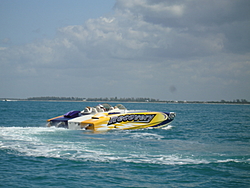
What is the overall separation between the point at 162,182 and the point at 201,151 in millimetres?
5821

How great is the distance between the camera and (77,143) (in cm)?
1564

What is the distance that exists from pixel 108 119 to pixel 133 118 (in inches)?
89.8

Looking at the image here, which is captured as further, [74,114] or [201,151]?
[74,114]

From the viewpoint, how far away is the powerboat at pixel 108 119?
21.9 meters

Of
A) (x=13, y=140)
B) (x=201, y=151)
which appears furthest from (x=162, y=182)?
(x=13, y=140)

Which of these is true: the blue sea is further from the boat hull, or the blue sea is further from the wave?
the boat hull

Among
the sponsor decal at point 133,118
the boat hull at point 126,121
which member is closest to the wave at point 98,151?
the boat hull at point 126,121

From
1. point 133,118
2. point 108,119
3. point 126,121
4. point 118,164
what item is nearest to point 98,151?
point 118,164

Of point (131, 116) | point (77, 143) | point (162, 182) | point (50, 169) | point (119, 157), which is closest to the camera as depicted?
point (162, 182)

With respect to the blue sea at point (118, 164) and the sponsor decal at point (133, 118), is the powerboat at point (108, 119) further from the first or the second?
the blue sea at point (118, 164)

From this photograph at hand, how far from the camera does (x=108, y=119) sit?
22.4 m

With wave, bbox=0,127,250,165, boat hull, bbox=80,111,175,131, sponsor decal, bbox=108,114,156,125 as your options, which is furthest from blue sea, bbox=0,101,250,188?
sponsor decal, bbox=108,114,156,125

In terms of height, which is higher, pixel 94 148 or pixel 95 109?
pixel 95 109

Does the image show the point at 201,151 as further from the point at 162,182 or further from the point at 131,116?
the point at 131,116
